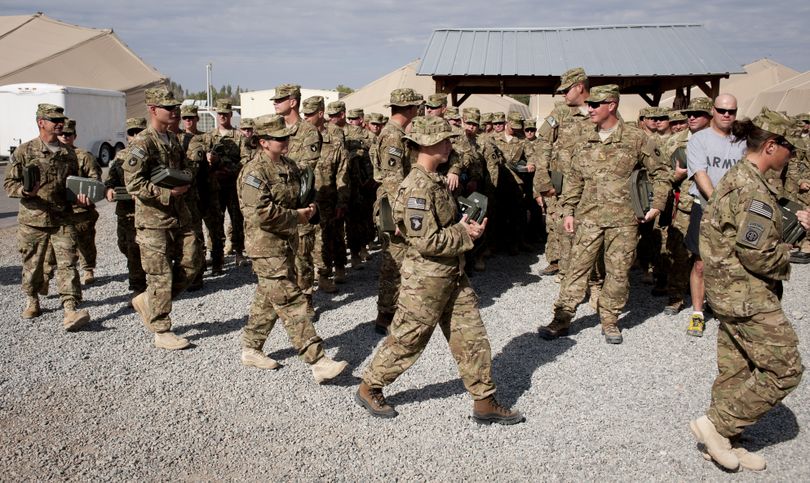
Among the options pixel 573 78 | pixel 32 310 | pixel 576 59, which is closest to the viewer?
pixel 32 310

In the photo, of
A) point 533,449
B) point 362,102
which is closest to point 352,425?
point 533,449

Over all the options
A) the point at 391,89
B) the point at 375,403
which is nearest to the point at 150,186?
the point at 375,403

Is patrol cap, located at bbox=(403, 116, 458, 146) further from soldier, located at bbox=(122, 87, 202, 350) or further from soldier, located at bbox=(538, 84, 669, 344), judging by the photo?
soldier, located at bbox=(122, 87, 202, 350)

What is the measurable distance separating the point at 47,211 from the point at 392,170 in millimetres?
3580

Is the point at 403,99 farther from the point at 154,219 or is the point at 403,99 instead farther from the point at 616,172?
the point at 154,219

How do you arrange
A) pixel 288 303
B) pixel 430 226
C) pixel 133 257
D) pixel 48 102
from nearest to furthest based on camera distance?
1. pixel 430 226
2. pixel 288 303
3. pixel 133 257
4. pixel 48 102

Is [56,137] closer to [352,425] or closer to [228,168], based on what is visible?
[228,168]

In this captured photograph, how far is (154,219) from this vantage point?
537 cm

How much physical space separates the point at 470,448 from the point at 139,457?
6.79 ft

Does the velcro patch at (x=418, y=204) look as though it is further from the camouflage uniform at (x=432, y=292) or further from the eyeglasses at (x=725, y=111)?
the eyeglasses at (x=725, y=111)

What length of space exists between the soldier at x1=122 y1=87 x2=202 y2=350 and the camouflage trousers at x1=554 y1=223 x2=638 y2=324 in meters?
3.60

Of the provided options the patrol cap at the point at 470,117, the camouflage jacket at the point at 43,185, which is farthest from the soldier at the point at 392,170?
the camouflage jacket at the point at 43,185

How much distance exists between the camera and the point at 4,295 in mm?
7031

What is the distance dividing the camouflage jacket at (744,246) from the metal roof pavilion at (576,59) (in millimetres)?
9140
